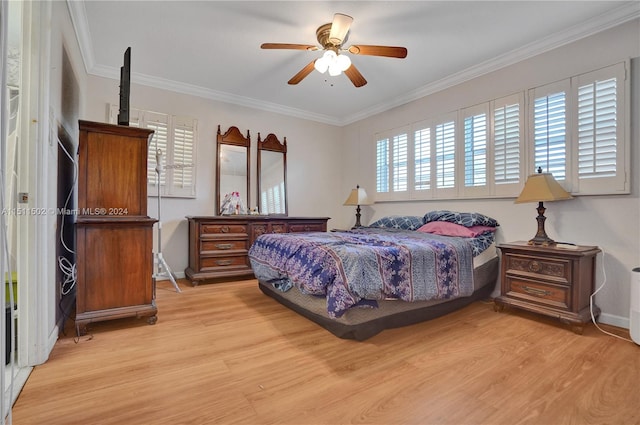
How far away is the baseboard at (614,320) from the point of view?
7.71 feet

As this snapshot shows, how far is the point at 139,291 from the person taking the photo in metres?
2.29

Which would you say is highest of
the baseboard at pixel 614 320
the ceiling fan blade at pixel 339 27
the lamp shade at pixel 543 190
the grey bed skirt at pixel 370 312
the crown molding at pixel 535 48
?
the crown molding at pixel 535 48

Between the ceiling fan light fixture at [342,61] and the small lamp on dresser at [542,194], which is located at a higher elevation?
the ceiling fan light fixture at [342,61]

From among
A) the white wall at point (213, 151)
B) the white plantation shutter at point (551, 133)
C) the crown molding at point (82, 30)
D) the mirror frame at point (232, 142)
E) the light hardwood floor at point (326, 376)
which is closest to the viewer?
the light hardwood floor at point (326, 376)

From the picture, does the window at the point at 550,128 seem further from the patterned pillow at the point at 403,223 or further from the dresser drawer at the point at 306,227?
the dresser drawer at the point at 306,227

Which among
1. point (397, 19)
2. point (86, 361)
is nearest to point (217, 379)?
point (86, 361)

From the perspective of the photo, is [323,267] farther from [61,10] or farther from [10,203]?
[61,10]

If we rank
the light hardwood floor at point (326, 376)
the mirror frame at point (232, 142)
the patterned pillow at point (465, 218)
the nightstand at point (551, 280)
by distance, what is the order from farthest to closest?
the mirror frame at point (232, 142) < the patterned pillow at point (465, 218) < the nightstand at point (551, 280) < the light hardwood floor at point (326, 376)

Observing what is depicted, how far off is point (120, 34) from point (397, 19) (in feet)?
8.45

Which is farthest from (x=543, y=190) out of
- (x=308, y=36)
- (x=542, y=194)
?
(x=308, y=36)

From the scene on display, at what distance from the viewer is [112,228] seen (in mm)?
2186

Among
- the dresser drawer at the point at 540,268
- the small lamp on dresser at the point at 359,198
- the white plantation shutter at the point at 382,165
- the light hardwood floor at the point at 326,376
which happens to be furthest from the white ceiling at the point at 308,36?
the light hardwood floor at the point at 326,376

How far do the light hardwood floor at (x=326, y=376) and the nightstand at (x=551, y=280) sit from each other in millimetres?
144

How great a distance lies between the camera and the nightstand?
89.7 inches
